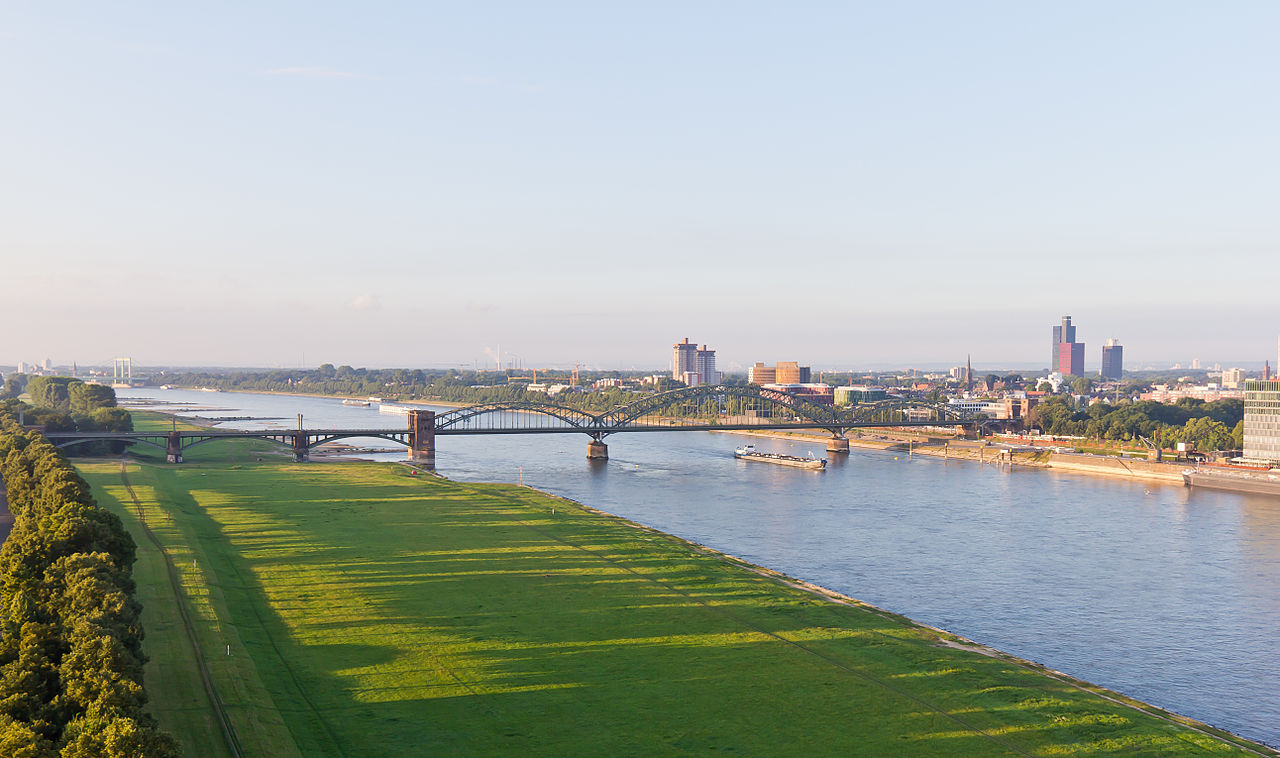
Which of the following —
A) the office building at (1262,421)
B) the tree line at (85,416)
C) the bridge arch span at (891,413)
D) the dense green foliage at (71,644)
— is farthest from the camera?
the bridge arch span at (891,413)

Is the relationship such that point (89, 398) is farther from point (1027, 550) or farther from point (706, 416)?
point (1027, 550)

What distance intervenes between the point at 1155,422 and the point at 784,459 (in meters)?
42.0

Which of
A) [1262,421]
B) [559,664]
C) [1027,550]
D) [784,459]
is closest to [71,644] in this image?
[559,664]

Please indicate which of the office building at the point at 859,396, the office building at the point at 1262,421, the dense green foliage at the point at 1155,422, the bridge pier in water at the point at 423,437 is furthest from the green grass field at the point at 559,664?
the office building at the point at 859,396

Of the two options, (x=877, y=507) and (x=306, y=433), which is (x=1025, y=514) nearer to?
(x=877, y=507)

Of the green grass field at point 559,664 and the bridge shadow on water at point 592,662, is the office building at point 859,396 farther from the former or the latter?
the bridge shadow on water at point 592,662

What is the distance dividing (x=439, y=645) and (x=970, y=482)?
195 ft

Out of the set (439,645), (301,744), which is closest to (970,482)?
(439,645)

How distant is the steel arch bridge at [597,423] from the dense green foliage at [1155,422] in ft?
35.6

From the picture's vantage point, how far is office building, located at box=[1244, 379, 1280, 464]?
76938 millimetres

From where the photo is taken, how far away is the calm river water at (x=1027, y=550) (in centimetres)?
2806

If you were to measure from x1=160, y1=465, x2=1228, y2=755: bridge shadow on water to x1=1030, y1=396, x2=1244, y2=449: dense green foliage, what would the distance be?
73206mm

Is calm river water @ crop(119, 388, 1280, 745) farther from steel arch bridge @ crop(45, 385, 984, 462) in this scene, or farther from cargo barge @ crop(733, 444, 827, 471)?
steel arch bridge @ crop(45, 385, 984, 462)

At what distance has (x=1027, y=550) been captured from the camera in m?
45.0
